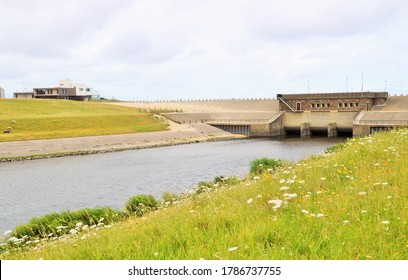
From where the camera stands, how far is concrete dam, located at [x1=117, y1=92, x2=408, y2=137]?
88788 millimetres

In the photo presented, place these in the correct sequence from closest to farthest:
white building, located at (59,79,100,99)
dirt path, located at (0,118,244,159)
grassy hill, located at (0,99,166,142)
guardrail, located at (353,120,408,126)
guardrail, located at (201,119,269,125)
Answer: dirt path, located at (0,118,244,159) → grassy hill, located at (0,99,166,142) → guardrail, located at (353,120,408,126) → guardrail, located at (201,119,269,125) → white building, located at (59,79,100,99)

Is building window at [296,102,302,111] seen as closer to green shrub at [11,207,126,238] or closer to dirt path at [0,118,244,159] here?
dirt path at [0,118,244,159]

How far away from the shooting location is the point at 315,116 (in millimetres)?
96188

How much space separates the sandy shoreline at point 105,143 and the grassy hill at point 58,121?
2896 mm

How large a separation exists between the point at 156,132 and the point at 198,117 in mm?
24867

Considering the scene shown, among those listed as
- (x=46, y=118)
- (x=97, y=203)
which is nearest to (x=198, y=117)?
(x=46, y=118)

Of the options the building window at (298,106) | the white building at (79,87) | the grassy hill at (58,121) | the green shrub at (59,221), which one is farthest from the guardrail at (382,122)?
the white building at (79,87)

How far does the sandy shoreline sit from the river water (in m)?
4.18

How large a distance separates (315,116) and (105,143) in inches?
2033

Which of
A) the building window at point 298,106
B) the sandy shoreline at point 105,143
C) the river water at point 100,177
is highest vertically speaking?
the building window at point 298,106

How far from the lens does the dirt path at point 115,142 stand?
200 ft

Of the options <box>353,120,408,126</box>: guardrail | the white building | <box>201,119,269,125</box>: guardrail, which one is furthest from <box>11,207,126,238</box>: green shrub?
the white building

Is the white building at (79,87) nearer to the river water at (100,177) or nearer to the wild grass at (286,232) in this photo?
the river water at (100,177)

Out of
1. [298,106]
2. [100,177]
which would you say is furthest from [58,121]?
[298,106]
